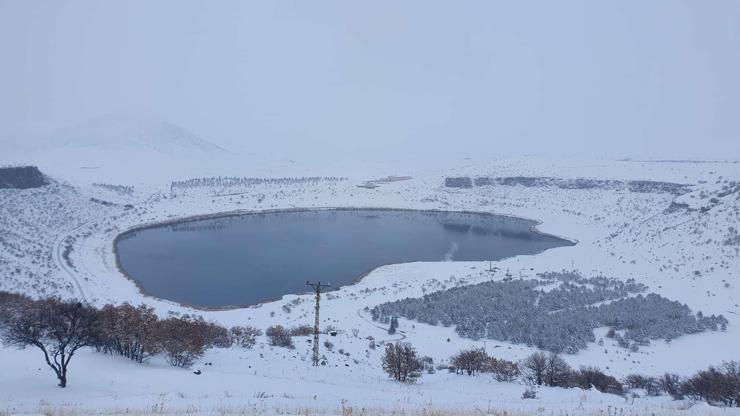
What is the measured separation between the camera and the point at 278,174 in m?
132

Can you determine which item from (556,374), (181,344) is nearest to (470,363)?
(556,374)

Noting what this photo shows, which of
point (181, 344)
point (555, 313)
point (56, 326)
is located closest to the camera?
point (56, 326)

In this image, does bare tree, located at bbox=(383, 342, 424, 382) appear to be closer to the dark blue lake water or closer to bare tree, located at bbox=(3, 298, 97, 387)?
bare tree, located at bbox=(3, 298, 97, 387)

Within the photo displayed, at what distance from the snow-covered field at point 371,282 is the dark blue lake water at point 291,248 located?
2.96 meters

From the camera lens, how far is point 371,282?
1544 inches

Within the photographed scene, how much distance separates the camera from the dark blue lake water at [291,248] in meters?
39.2

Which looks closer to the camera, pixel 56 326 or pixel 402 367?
pixel 56 326

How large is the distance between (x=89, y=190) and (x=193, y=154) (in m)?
123

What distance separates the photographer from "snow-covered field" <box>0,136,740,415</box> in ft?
39.8

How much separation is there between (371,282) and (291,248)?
16.1 m

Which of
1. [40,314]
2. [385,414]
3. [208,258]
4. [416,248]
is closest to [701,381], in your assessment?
[385,414]

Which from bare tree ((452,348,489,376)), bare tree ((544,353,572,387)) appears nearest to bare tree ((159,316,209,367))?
bare tree ((452,348,489,376))

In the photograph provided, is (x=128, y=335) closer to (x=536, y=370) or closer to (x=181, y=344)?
(x=181, y=344)

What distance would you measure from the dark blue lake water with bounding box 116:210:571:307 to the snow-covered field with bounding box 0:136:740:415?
296 cm
